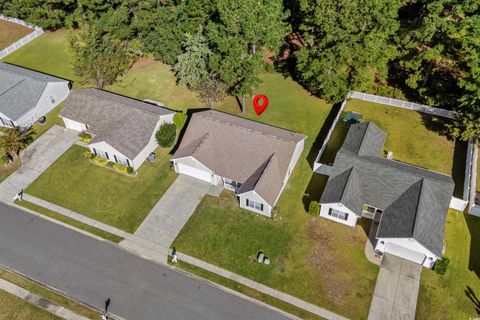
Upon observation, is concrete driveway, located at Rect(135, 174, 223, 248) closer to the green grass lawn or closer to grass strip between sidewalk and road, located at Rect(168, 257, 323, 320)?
grass strip between sidewalk and road, located at Rect(168, 257, 323, 320)

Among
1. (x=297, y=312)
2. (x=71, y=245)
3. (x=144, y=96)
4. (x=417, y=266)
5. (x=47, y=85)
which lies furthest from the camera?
(x=144, y=96)

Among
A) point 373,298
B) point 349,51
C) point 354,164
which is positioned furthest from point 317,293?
point 349,51

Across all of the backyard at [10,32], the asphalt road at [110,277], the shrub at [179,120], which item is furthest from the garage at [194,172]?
the backyard at [10,32]

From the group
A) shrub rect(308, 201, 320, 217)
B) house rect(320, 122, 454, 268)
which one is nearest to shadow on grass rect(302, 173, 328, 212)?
shrub rect(308, 201, 320, 217)

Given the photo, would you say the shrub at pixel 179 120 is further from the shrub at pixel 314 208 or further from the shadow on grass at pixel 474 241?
the shadow on grass at pixel 474 241

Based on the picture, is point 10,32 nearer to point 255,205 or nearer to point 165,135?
point 165,135

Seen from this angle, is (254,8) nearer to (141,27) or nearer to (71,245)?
(141,27)
